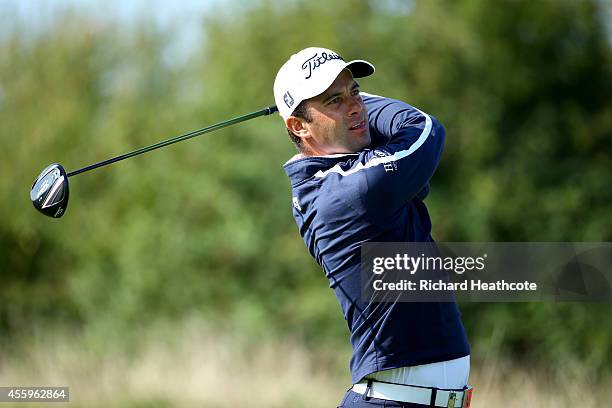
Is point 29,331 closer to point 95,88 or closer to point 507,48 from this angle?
point 95,88

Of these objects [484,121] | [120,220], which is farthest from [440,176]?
[120,220]

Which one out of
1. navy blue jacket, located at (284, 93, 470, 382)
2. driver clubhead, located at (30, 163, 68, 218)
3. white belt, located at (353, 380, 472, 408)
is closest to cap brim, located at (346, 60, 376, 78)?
navy blue jacket, located at (284, 93, 470, 382)

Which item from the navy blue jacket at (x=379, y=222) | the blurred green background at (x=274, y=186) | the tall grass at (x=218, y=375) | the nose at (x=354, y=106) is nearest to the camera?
the navy blue jacket at (x=379, y=222)

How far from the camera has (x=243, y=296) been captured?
12.8m

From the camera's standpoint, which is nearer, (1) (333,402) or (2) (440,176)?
(1) (333,402)

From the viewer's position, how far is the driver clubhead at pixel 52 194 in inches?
153

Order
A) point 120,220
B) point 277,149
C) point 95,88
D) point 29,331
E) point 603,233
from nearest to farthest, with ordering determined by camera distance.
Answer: point 603,233, point 277,149, point 29,331, point 120,220, point 95,88

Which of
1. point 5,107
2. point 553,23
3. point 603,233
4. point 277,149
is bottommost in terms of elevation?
point 603,233

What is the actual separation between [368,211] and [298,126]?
0.54m

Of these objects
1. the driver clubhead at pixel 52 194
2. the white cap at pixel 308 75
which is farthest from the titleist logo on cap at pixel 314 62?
the driver clubhead at pixel 52 194

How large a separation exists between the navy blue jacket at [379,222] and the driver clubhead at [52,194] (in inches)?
42.3

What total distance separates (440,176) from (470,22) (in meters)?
1.99

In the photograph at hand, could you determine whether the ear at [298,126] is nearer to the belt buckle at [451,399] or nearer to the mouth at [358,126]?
the mouth at [358,126]

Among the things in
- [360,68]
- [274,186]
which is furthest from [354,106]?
[274,186]
